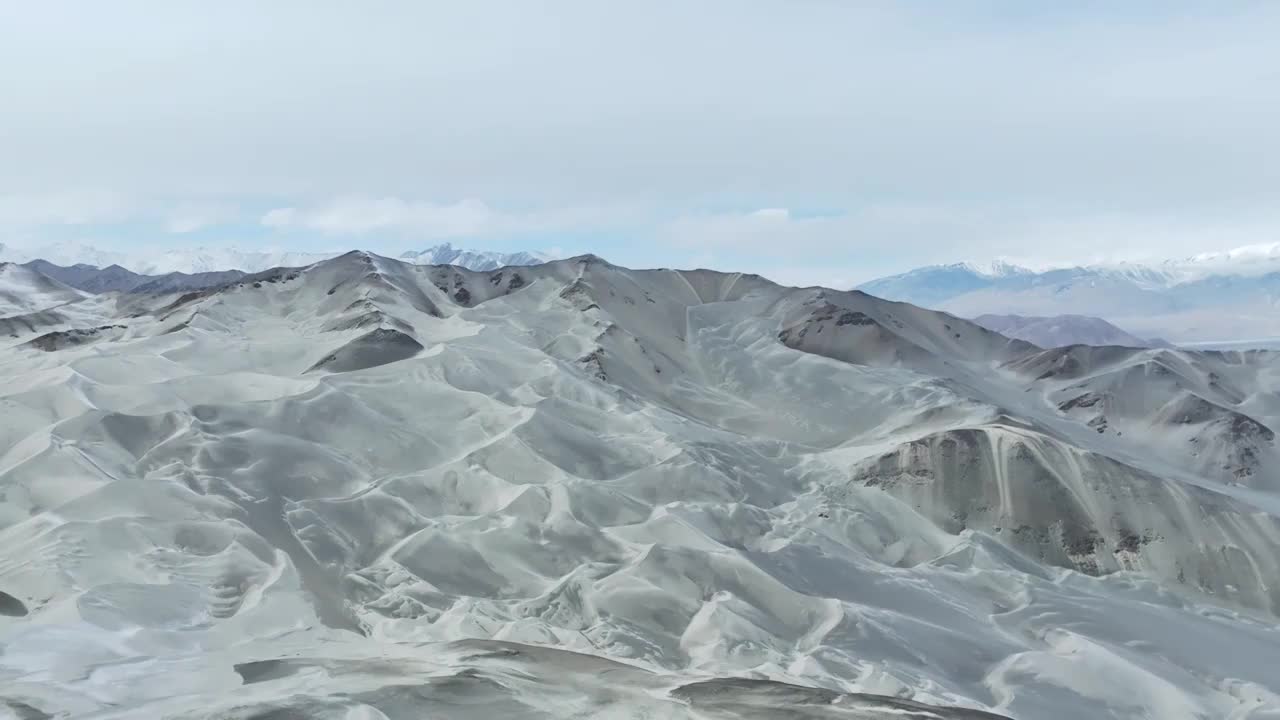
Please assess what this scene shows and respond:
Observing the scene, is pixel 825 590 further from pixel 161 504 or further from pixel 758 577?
pixel 161 504

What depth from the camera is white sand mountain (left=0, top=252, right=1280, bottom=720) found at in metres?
39.5

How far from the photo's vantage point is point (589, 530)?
66.7 m

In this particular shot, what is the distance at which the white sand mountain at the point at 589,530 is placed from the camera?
39469mm

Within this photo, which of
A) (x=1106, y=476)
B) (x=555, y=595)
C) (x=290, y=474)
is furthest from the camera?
(x=1106, y=476)

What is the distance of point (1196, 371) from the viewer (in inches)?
5295

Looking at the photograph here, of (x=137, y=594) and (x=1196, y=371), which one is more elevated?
(x=1196, y=371)

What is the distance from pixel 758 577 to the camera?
61.0 m

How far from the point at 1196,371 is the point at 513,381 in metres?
90.9

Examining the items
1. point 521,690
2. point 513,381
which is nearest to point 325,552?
point 521,690

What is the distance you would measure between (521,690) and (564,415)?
179ft

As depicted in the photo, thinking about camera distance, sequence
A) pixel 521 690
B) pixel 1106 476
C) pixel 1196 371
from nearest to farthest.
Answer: pixel 521 690
pixel 1106 476
pixel 1196 371

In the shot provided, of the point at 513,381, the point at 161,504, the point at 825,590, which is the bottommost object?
the point at 825,590

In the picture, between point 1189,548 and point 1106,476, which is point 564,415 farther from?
point 1189,548

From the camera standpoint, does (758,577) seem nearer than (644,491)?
A: Yes
